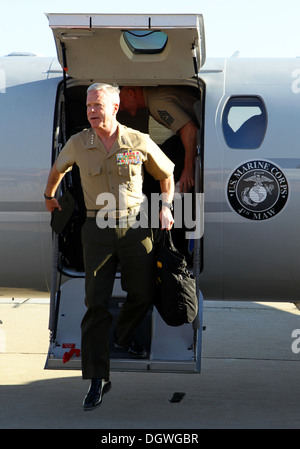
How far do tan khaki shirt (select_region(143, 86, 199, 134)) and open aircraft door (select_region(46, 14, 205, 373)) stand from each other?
115 millimetres

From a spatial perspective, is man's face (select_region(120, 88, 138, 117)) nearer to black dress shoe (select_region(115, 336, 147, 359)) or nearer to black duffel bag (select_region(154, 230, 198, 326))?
black duffel bag (select_region(154, 230, 198, 326))

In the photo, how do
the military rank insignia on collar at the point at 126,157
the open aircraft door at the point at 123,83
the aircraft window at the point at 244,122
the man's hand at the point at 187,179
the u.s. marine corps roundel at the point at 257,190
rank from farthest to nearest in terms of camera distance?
1. the man's hand at the point at 187,179
2. the aircraft window at the point at 244,122
3. the u.s. marine corps roundel at the point at 257,190
4. the open aircraft door at the point at 123,83
5. the military rank insignia on collar at the point at 126,157

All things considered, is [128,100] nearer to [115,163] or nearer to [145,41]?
[145,41]

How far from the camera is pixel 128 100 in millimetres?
6160

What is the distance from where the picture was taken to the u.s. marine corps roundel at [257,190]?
570cm

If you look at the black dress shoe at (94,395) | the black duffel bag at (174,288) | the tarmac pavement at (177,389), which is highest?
the black duffel bag at (174,288)

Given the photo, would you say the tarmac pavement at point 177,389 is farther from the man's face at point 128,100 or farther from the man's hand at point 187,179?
the man's face at point 128,100

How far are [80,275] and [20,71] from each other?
1.80 metres

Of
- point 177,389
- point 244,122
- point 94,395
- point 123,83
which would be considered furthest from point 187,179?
point 177,389

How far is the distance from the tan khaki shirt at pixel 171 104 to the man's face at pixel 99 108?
894 millimetres

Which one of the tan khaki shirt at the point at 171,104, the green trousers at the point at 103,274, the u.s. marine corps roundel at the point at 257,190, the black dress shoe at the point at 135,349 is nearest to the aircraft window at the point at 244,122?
the u.s. marine corps roundel at the point at 257,190

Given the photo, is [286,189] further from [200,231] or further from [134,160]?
[134,160]

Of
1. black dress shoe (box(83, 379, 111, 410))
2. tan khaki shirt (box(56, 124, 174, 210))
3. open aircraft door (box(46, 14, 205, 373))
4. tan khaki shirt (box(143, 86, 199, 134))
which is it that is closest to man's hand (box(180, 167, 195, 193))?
open aircraft door (box(46, 14, 205, 373))

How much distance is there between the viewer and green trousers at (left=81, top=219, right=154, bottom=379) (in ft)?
16.9
